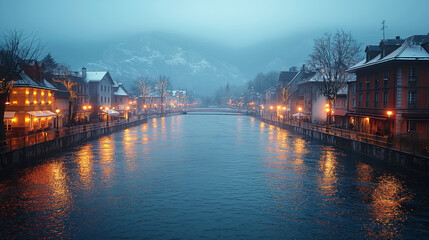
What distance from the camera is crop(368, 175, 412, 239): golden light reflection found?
16562 mm

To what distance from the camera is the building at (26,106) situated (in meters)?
47.3

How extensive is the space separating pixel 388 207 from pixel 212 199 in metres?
9.95

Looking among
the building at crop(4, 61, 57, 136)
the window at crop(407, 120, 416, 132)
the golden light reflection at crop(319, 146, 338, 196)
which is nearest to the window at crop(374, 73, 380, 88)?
the window at crop(407, 120, 416, 132)

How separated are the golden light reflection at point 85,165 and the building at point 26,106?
984cm

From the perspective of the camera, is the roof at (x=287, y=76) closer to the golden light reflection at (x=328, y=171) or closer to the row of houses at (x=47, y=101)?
the row of houses at (x=47, y=101)

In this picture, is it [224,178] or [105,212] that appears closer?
[105,212]

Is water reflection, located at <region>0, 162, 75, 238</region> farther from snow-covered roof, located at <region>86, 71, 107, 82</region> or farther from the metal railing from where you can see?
snow-covered roof, located at <region>86, 71, 107, 82</region>

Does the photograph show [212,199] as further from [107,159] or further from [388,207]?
[107,159]

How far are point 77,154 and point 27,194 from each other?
17.2 metres

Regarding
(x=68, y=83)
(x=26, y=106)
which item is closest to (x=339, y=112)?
(x=68, y=83)

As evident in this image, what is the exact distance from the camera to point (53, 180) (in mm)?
26500

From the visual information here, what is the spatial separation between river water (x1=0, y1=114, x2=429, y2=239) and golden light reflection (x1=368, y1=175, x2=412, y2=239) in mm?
50

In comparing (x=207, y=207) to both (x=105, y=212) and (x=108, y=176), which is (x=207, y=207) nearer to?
(x=105, y=212)

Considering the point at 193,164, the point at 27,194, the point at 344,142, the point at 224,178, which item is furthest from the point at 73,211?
the point at 344,142
